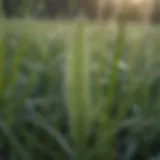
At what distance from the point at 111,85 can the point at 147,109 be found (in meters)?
0.04

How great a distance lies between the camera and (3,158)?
23 centimetres

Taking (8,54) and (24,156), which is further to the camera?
(8,54)

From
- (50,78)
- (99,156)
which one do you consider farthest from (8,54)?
(99,156)

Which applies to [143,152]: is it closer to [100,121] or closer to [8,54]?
[100,121]

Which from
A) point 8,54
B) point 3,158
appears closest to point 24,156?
point 3,158

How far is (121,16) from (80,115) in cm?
7

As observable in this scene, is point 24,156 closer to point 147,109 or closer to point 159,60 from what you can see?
point 147,109

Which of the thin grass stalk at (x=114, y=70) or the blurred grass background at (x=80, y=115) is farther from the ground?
the thin grass stalk at (x=114, y=70)

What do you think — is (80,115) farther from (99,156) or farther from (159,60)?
(159,60)

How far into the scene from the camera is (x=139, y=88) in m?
0.31

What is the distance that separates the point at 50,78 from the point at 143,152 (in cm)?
10

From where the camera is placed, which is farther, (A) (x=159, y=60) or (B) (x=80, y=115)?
(A) (x=159, y=60)

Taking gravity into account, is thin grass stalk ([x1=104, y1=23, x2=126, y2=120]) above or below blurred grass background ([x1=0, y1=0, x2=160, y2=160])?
above

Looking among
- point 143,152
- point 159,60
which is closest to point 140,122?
point 143,152
